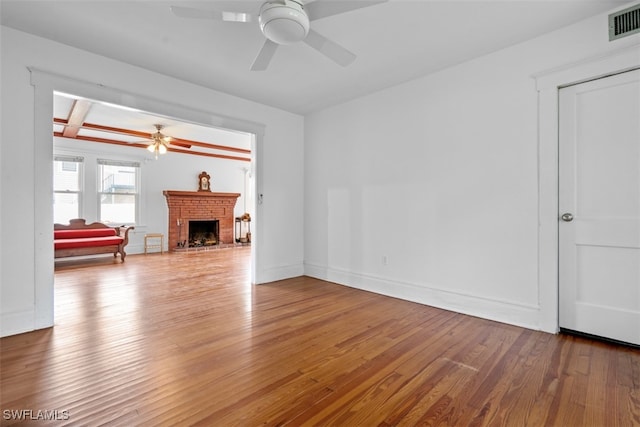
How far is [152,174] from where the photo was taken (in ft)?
24.5

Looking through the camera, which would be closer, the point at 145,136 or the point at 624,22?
the point at 624,22

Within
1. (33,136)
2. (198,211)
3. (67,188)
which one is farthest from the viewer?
(198,211)

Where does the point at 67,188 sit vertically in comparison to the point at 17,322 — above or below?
above

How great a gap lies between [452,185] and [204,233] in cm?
716

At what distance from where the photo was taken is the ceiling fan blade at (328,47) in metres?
2.17

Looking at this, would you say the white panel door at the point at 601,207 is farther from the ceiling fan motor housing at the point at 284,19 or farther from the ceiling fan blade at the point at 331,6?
the ceiling fan motor housing at the point at 284,19

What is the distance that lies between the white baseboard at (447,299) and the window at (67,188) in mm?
5930

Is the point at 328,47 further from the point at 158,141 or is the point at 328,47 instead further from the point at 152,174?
the point at 152,174

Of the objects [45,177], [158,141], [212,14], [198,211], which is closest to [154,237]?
[198,211]

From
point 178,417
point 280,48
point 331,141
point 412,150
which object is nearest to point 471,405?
point 178,417

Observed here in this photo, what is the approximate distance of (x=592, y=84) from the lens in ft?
7.89

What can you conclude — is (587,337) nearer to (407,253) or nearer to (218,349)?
(407,253)

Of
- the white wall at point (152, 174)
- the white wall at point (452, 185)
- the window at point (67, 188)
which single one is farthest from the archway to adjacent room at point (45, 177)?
the window at point (67, 188)

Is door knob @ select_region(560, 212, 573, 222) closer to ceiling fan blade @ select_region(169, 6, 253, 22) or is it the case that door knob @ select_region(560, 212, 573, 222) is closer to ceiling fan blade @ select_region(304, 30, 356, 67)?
ceiling fan blade @ select_region(304, 30, 356, 67)
